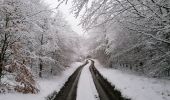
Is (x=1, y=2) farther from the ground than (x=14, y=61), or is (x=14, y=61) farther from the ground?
(x=1, y=2)

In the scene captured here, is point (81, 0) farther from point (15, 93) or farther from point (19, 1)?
Answer: point (15, 93)

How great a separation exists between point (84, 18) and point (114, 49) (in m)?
23.6

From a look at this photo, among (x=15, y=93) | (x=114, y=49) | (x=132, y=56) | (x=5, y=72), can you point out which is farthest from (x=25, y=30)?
(x=114, y=49)

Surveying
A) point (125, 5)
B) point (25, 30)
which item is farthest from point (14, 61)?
point (125, 5)

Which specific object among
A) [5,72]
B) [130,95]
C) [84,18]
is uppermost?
[84,18]

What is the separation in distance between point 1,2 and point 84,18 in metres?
6.97

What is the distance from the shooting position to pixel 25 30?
1089 cm

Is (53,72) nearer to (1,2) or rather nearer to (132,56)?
(132,56)

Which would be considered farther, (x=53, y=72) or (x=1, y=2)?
(x=53, y=72)

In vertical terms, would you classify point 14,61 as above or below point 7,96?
above

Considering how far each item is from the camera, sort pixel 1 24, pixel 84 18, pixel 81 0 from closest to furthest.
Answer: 1. pixel 81 0
2. pixel 84 18
3. pixel 1 24

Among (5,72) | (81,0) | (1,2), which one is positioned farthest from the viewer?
(5,72)

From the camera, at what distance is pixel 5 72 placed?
11.7 m

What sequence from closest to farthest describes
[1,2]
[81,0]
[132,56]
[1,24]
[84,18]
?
1. [81,0]
2. [84,18]
3. [1,2]
4. [1,24]
5. [132,56]
